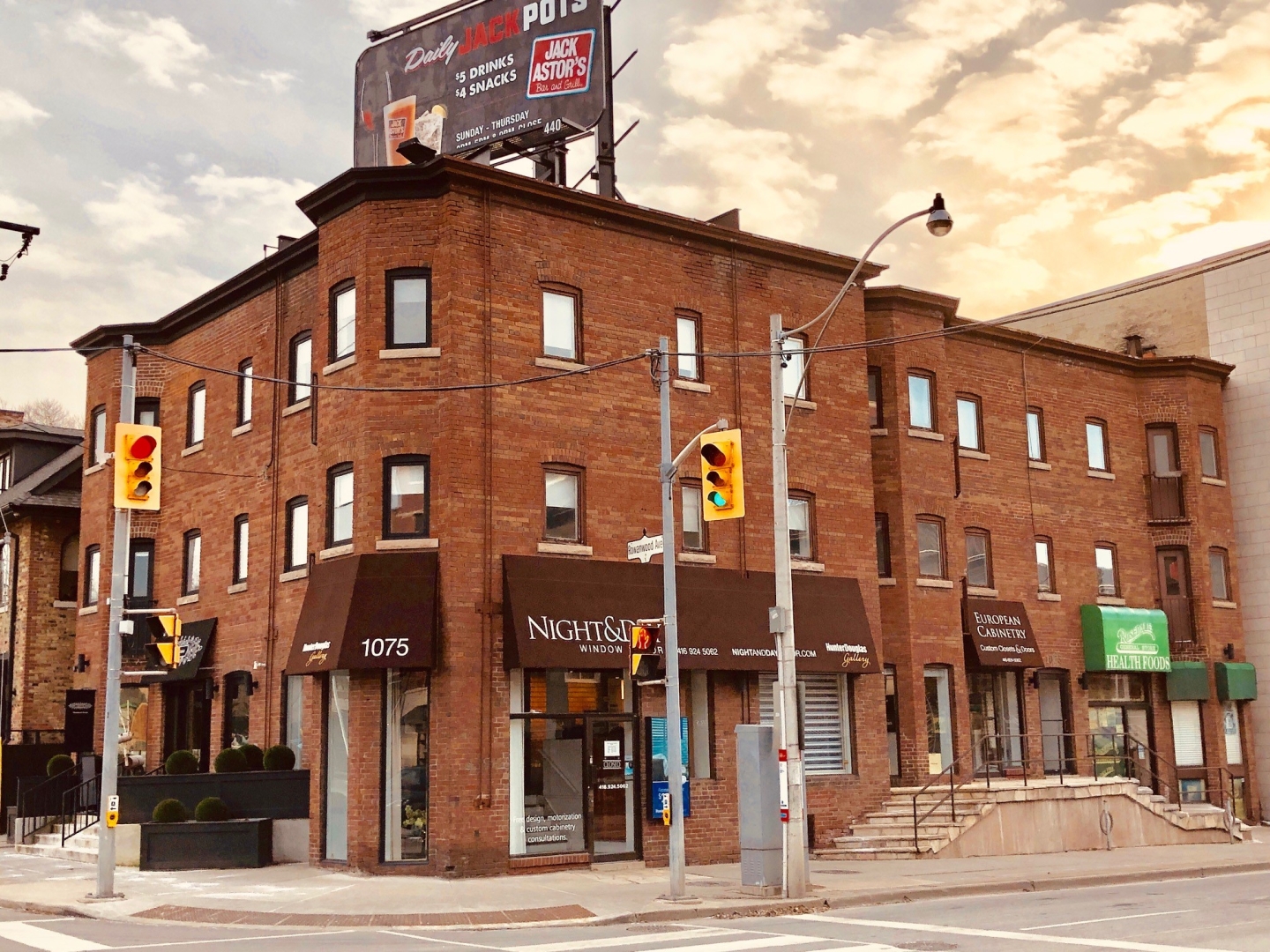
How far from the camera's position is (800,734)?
87.6ft

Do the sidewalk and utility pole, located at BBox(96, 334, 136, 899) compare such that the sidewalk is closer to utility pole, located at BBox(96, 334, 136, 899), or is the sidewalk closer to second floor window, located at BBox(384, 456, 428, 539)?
utility pole, located at BBox(96, 334, 136, 899)

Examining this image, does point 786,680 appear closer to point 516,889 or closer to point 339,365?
point 516,889

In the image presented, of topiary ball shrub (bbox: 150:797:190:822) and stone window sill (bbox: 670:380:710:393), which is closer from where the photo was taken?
topiary ball shrub (bbox: 150:797:190:822)

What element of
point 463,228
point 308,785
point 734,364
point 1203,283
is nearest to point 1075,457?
point 1203,283

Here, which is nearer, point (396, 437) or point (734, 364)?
point (396, 437)

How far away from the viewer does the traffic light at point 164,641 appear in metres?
19.4

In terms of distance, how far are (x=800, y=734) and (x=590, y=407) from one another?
25.3 ft

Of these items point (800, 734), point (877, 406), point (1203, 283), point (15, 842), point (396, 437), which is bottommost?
point (15, 842)

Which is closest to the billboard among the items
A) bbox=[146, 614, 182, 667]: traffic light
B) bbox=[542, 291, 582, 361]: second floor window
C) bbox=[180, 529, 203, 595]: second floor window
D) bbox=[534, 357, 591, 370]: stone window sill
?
bbox=[542, 291, 582, 361]: second floor window

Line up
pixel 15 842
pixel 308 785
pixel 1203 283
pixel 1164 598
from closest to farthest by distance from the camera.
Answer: pixel 308 785 → pixel 15 842 → pixel 1164 598 → pixel 1203 283

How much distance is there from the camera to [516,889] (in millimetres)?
20141

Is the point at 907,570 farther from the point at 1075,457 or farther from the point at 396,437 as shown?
the point at 396,437

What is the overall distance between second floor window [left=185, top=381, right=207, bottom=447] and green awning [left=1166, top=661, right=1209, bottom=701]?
2432 cm

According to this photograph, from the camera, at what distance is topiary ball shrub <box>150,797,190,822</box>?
23875mm
